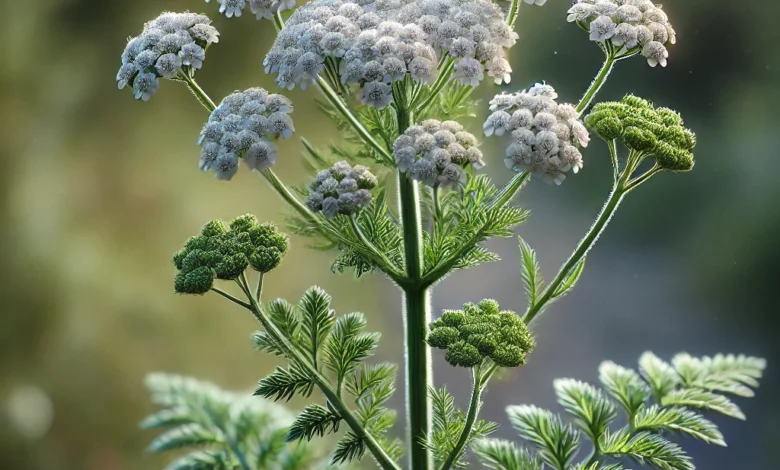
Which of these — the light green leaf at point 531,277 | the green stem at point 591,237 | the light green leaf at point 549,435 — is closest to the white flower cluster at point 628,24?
the green stem at point 591,237

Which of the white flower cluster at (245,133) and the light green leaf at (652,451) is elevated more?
the white flower cluster at (245,133)

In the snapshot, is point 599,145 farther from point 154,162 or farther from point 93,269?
point 93,269

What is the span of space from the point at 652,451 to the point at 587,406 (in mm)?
149

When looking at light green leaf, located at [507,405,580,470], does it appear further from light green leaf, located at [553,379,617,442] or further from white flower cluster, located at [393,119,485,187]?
white flower cluster, located at [393,119,485,187]

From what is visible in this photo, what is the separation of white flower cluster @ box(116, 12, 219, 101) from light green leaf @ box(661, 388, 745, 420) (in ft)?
2.38

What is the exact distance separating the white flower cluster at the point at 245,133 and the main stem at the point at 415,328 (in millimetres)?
120

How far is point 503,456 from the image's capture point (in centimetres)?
87

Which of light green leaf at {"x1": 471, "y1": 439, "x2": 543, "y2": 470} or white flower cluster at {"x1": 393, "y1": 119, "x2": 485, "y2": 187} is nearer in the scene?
white flower cluster at {"x1": 393, "y1": 119, "x2": 485, "y2": 187}

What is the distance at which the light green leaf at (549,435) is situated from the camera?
2.85 ft

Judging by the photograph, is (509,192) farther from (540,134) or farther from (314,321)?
(314,321)

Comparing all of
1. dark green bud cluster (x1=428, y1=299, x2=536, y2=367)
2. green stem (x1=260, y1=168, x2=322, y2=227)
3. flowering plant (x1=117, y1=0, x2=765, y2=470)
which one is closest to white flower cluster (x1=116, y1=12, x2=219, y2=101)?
flowering plant (x1=117, y1=0, x2=765, y2=470)

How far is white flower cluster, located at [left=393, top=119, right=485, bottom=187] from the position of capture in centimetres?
56

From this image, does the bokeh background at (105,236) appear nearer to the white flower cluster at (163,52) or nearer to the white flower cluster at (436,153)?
the white flower cluster at (163,52)

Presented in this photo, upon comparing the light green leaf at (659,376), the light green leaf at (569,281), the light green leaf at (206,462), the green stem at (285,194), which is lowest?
the light green leaf at (659,376)
